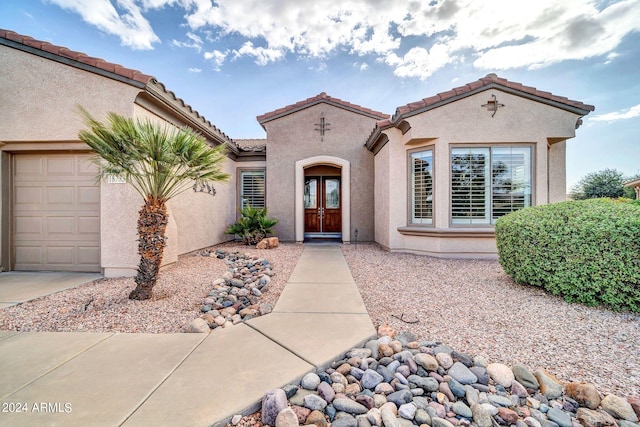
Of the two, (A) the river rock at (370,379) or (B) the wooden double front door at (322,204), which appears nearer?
(A) the river rock at (370,379)

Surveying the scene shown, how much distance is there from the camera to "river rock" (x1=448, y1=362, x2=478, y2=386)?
210cm

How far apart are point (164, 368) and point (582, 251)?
5505 mm

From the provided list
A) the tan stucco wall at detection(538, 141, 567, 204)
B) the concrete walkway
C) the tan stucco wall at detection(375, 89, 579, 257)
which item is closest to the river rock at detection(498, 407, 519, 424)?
the concrete walkway

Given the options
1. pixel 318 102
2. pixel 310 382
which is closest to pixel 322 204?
pixel 318 102

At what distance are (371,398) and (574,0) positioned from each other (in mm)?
9661

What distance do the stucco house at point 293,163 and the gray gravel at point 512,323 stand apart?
280cm

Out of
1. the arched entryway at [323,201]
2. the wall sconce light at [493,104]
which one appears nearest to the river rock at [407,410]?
the wall sconce light at [493,104]

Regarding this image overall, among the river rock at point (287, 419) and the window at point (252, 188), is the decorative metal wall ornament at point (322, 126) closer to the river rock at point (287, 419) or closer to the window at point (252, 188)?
the window at point (252, 188)

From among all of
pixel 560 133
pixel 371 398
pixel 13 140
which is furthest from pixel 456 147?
pixel 13 140

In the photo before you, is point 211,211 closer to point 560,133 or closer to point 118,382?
point 118,382

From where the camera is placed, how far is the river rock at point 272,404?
1.67m

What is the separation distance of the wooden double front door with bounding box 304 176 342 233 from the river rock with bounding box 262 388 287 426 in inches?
405

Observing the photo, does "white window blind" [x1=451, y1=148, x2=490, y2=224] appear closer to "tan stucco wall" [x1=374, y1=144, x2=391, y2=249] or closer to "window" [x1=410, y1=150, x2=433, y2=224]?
"window" [x1=410, y1=150, x2=433, y2=224]

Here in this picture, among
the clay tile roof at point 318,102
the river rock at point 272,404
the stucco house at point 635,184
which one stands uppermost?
the clay tile roof at point 318,102
